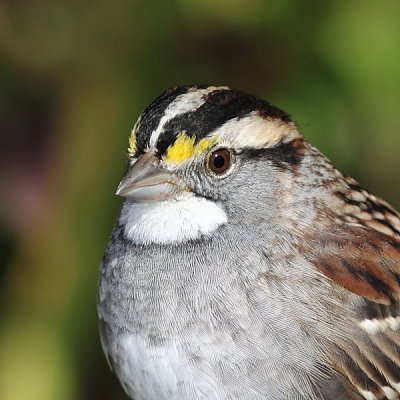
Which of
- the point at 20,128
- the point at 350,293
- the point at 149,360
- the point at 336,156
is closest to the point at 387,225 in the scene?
the point at 350,293

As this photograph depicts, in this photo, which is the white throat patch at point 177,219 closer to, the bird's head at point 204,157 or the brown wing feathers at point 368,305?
the bird's head at point 204,157

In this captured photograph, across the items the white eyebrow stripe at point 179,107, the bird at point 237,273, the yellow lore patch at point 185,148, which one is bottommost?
the bird at point 237,273

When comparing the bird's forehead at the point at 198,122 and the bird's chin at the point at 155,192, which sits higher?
the bird's forehead at the point at 198,122

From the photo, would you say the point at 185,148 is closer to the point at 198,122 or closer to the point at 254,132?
the point at 198,122

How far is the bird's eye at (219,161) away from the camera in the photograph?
11.3ft

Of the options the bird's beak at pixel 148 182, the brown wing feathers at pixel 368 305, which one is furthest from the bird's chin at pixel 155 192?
the brown wing feathers at pixel 368 305

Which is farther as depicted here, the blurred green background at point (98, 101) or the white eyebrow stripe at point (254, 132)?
the blurred green background at point (98, 101)

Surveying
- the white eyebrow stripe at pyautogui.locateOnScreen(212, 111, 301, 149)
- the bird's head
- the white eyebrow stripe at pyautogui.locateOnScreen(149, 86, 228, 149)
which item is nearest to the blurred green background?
the white eyebrow stripe at pyautogui.locateOnScreen(212, 111, 301, 149)

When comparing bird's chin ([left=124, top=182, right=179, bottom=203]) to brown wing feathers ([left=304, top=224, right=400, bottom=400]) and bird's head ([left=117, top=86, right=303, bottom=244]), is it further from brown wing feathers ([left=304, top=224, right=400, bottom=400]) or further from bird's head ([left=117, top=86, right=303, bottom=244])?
brown wing feathers ([left=304, top=224, right=400, bottom=400])

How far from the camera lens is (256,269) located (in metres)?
3.42

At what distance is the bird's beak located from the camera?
134 inches

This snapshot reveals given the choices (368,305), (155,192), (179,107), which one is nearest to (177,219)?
(155,192)

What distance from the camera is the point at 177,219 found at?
3.46 metres

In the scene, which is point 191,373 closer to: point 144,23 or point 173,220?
point 173,220
